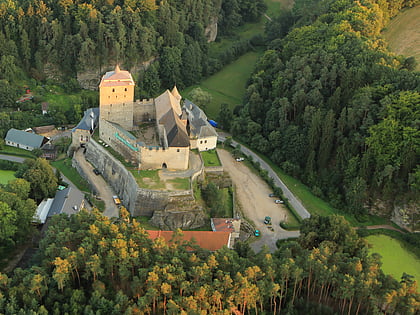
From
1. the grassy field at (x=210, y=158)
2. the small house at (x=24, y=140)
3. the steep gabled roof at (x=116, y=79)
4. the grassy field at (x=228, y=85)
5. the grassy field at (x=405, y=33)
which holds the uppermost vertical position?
the grassy field at (x=405, y=33)

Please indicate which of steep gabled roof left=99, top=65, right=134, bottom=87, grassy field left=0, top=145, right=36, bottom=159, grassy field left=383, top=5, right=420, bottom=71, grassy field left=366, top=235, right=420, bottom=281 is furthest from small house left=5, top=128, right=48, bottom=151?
grassy field left=383, top=5, right=420, bottom=71

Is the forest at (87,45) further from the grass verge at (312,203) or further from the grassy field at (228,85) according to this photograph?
the grass verge at (312,203)

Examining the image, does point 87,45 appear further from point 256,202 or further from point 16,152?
point 256,202

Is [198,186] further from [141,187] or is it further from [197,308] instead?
[197,308]

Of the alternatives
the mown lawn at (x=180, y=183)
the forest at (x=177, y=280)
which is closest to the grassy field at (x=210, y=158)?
the mown lawn at (x=180, y=183)

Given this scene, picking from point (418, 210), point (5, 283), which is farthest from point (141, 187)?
point (418, 210)
